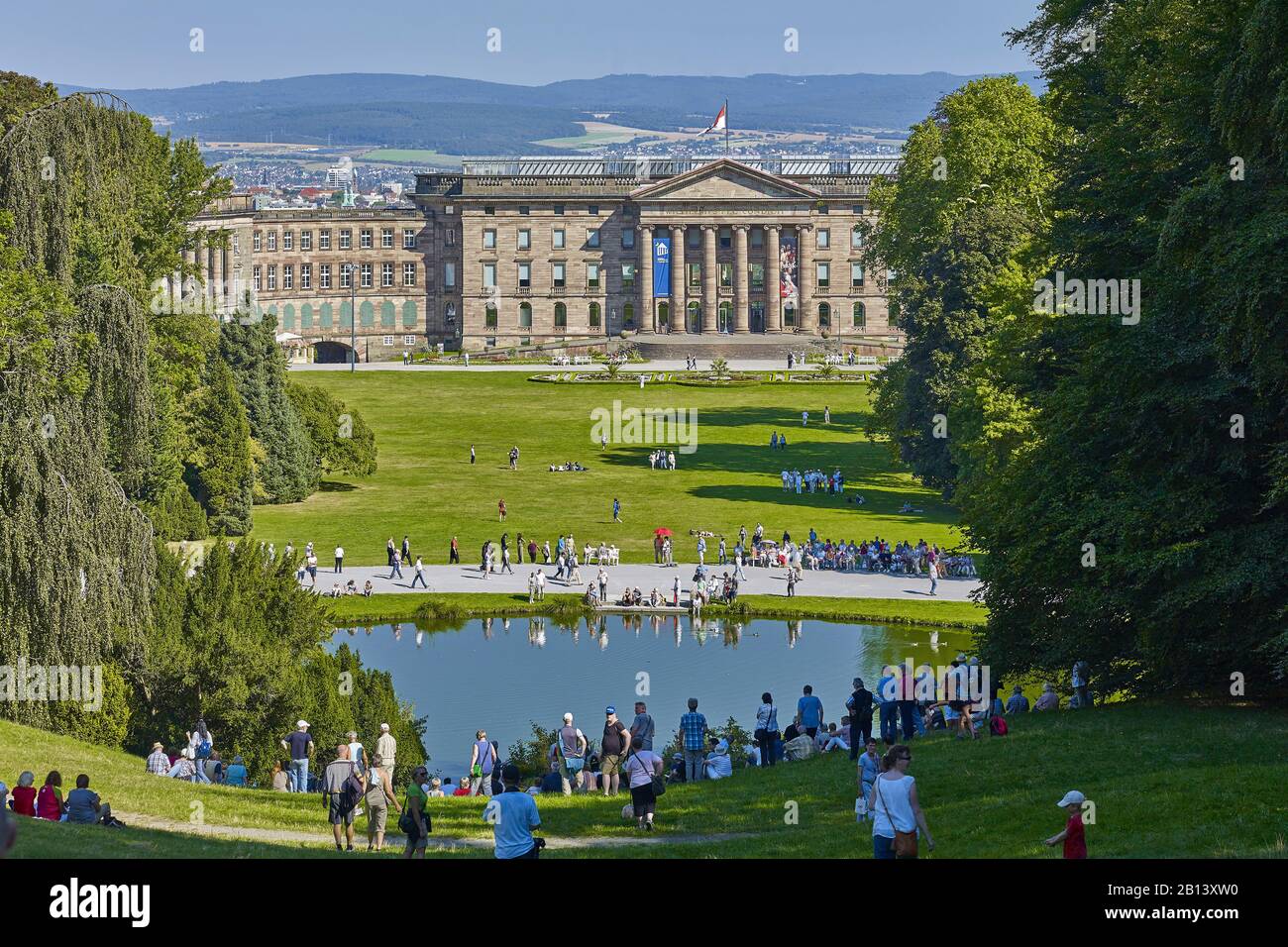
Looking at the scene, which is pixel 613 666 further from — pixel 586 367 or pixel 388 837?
pixel 586 367

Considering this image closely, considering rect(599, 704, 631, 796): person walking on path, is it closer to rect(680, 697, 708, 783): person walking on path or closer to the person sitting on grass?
rect(680, 697, 708, 783): person walking on path

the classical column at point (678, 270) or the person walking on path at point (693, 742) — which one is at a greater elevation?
the classical column at point (678, 270)

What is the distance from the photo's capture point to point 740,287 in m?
140

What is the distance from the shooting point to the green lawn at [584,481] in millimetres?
60969

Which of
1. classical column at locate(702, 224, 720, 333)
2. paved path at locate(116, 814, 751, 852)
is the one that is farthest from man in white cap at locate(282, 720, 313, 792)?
classical column at locate(702, 224, 720, 333)

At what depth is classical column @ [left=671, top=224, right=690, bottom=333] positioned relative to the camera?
140375mm

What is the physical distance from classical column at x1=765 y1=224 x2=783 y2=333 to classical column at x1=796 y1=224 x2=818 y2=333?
1679mm

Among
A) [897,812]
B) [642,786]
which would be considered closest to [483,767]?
[642,786]

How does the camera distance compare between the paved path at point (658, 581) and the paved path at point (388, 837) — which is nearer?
the paved path at point (388, 837)

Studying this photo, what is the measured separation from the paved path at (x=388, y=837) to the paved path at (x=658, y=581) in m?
28.4

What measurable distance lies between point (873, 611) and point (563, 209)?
3800 inches

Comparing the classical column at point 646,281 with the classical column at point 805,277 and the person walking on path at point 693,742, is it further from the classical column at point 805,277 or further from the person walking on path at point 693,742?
the person walking on path at point 693,742

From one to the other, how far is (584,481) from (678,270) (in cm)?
7034

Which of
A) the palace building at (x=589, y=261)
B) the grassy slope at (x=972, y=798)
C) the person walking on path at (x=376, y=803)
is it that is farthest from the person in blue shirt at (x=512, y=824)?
the palace building at (x=589, y=261)
